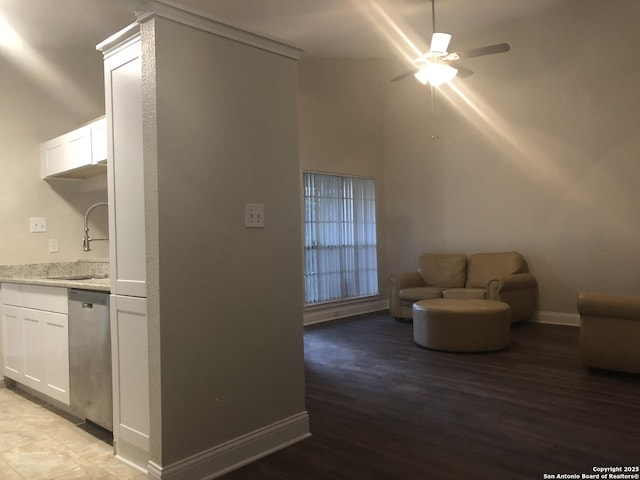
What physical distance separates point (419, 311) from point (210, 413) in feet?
9.25

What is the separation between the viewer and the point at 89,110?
4289mm

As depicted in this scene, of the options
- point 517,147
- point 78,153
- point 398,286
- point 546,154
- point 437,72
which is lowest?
point 398,286

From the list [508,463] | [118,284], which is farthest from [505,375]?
[118,284]

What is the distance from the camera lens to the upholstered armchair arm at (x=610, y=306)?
10.9ft

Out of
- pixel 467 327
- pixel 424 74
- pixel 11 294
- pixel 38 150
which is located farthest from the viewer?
pixel 424 74

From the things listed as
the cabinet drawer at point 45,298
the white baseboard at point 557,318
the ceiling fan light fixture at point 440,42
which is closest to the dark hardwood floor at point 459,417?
the white baseboard at point 557,318

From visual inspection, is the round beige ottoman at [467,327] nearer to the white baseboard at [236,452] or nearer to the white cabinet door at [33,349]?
the white baseboard at [236,452]

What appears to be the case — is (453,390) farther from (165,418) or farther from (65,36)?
(65,36)

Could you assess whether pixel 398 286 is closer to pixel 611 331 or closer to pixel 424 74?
pixel 424 74

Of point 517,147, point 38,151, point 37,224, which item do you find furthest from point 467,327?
point 38,151

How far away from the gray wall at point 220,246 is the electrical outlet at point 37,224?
254cm

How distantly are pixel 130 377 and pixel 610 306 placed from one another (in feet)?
10.6

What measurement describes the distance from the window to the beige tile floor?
3.52 meters

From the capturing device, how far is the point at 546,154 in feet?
18.8
